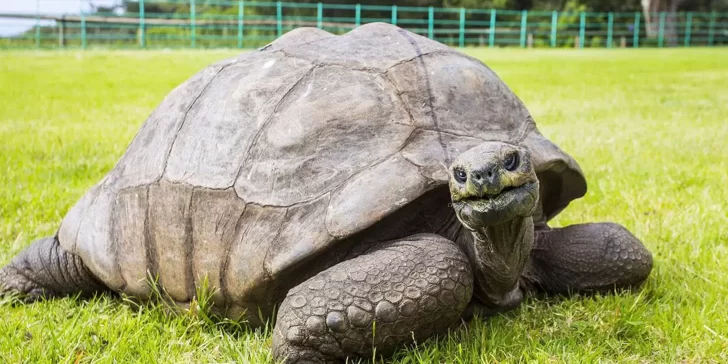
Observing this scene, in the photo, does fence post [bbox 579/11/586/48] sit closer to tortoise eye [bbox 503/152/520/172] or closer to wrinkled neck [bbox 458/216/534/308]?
wrinkled neck [bbox 458/216/534/308]

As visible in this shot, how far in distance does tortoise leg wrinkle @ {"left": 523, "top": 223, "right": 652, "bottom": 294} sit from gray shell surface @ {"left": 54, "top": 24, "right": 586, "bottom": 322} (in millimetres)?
210

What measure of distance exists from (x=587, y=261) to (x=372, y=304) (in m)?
1.00

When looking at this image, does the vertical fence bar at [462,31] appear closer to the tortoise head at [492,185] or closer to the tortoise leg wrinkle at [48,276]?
the tortoise leg wrinkle at [48,276]

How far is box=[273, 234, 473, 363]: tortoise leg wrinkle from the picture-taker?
6.41 ft

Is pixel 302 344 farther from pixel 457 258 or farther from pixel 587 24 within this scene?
pixel 587 24

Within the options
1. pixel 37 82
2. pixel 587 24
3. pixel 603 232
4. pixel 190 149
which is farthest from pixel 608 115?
pixel 587 24

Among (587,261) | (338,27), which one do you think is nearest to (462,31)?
(338,27)

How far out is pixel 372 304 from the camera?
1.95 m

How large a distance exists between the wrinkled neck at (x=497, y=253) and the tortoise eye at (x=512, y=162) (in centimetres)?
18

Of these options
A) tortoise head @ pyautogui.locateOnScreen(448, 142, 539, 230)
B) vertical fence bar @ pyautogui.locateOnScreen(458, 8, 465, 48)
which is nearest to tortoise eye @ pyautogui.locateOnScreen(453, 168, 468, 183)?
tortoise head @ pyautogui.locateOnScreen(448, 142, 539, 230)

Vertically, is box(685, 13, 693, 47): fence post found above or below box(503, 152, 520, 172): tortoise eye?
above

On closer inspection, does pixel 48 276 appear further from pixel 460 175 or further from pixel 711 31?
pixel 711 31

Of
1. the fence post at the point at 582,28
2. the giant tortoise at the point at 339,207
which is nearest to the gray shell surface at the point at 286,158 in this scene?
the giant tortoise at the point at 339,207

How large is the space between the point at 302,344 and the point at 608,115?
284 inches
